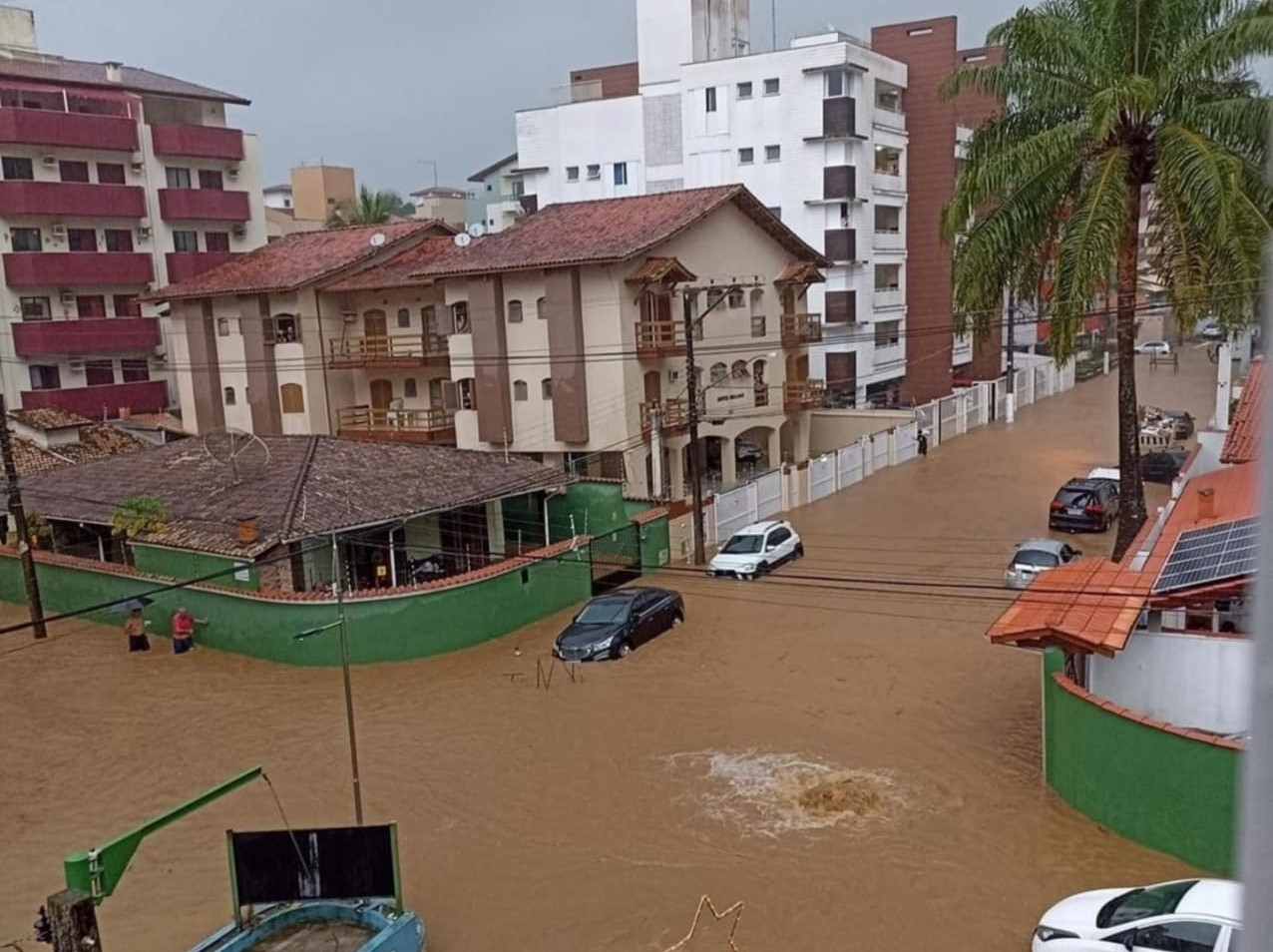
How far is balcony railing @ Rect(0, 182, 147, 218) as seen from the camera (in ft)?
135

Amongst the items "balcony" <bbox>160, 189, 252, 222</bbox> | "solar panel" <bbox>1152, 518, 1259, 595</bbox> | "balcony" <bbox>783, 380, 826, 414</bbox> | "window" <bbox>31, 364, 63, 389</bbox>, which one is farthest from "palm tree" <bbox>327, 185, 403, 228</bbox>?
"solar panel" <bbox>1152, 518, 1259, 595</bbox>

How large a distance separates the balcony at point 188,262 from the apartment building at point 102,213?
0.04 meters

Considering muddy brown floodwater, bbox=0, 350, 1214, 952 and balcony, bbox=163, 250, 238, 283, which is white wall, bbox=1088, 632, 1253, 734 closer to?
muddy brown floodwater, bbox=0, 350, 1214, 952

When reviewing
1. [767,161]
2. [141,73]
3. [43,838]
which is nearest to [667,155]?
[767,161]

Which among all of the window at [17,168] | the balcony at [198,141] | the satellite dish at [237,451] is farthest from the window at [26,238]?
the satellite dish at [237,451]

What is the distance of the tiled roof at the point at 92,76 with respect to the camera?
43312 mm

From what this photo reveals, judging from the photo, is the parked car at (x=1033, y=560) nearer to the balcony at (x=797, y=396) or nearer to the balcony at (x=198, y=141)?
the balcony at (x=797, y=396)

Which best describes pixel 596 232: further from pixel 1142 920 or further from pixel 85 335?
pixel 1142 920

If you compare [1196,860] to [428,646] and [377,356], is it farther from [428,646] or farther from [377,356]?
[377,356]

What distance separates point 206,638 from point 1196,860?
1968cm

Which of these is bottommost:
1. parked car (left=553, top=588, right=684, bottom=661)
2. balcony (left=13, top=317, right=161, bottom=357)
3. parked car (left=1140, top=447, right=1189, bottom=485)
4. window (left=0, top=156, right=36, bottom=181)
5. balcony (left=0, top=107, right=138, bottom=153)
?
parked car (left=553, top=588, right=684, bottom=661)

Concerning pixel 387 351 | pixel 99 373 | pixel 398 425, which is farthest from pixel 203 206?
pixel 398 425

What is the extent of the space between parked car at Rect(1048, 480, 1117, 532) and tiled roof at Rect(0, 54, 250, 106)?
3939 cm

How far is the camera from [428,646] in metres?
22.5
